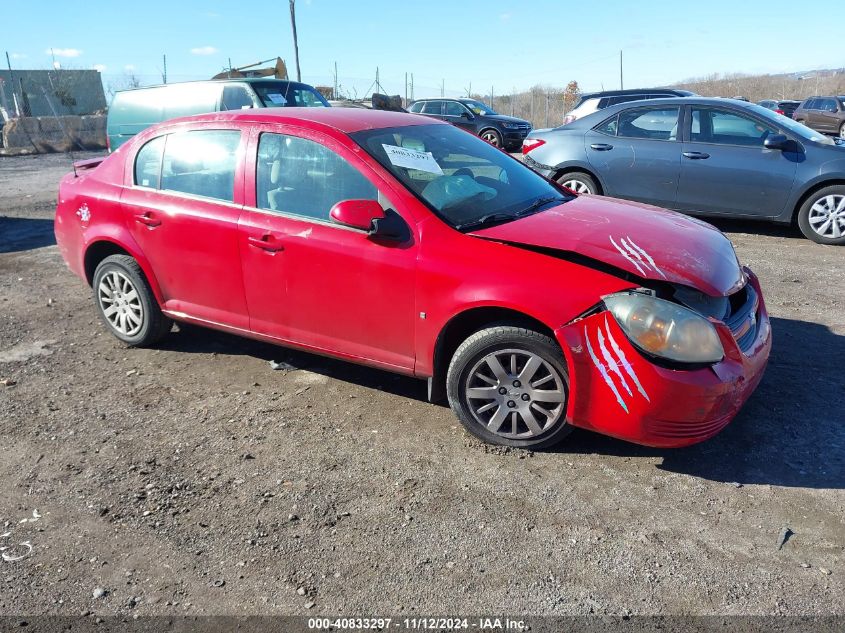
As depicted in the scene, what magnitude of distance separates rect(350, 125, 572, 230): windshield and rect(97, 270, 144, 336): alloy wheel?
2.15m

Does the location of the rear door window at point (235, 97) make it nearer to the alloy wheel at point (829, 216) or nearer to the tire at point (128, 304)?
the tire at point (128, 304)

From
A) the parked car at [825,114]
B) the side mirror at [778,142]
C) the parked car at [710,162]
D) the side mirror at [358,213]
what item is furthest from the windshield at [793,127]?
the parked car at [825,114]

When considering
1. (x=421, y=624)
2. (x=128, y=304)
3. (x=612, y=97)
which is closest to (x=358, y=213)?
(x=421, y=624)

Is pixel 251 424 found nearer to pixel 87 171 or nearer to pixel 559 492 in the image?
pixel 559 492

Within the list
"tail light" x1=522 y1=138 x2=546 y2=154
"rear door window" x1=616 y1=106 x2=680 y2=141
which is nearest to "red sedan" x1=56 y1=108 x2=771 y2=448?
"rear door window" x1=616 y1=106 x2=680 y2=141

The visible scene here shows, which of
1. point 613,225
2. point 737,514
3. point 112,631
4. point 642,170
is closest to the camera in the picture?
point 112,631

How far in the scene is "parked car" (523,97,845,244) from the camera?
25.0 ft

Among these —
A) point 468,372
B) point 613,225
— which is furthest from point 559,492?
point 613,225

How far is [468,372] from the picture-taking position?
3.56 meters

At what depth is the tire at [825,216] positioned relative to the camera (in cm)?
754

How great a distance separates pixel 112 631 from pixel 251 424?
1.58 m

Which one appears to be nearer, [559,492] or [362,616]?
[362,616]

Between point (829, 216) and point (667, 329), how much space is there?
5799mm

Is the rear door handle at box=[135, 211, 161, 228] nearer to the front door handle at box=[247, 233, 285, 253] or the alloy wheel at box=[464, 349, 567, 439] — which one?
the front door handle at box=[247, 233, 285, 253]
